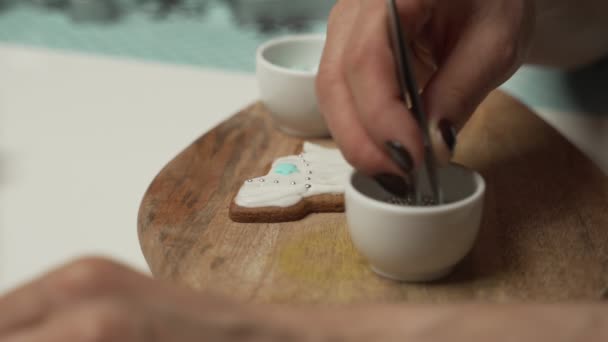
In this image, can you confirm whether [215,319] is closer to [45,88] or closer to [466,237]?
[466,237]

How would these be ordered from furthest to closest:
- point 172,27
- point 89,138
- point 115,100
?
1. point 172,27
2. point 115,100
3. point 89,138

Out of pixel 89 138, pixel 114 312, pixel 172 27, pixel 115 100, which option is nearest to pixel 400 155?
pixel 114 312

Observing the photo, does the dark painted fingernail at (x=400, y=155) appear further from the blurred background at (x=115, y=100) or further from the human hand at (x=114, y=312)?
the blurred background at (x=115, y=100)

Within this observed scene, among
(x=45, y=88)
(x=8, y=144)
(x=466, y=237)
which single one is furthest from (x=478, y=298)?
(x=45, y=88)

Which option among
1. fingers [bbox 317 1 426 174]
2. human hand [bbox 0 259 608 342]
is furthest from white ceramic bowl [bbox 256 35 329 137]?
human hand [bbox 0 259 608 342]

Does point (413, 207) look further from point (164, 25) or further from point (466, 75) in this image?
point (164, 25)

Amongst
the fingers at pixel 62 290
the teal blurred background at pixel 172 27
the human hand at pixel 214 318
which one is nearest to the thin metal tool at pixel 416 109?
the human hand at pixel 214 318

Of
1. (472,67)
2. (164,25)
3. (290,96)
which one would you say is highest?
(472,67)
